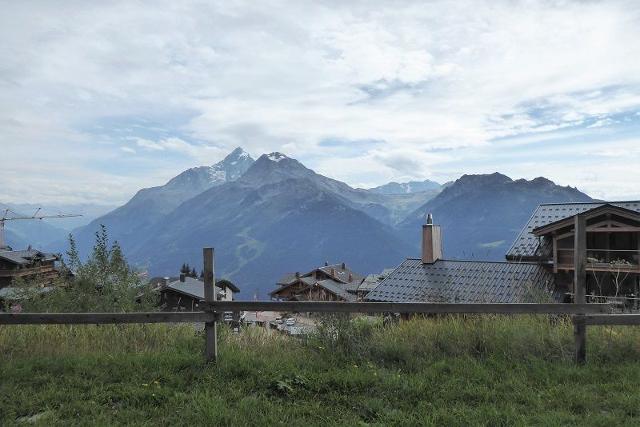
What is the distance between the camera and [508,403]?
189 inches

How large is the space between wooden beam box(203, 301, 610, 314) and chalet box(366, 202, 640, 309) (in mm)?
14228

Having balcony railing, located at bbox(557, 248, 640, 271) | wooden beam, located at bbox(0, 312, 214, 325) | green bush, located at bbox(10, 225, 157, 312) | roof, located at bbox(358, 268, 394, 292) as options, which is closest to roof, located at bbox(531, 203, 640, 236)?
balcony railing, located at bbox(557, 248, 640, 271)

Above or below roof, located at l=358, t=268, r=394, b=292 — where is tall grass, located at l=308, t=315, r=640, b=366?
above

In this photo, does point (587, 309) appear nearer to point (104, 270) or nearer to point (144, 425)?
point (144, 425)

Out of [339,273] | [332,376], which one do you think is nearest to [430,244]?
[332,376]

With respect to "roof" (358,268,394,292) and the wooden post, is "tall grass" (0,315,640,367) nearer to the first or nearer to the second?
the wooden post

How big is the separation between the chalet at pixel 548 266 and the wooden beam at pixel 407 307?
1423 centimetres

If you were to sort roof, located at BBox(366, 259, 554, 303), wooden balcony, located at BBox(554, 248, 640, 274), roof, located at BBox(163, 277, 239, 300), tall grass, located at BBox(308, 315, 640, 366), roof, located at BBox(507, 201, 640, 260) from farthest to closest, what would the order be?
roof, located at BBox(163, 277, 239, 300) → roof, located at BBox(507, 201, 640, 260) → wooden balcony, located at BBox(554, 248, 640, 274) → roof, located at BBox(366, 259, 554, 303) → tall grass, located at BBox(308, 315, 640, 366)

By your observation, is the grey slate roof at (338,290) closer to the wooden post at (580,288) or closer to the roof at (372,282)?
the roof at (372,282)

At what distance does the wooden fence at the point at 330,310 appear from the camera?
6.00 meters

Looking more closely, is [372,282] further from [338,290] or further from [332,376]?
[332,376]

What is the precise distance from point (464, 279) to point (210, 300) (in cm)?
1758

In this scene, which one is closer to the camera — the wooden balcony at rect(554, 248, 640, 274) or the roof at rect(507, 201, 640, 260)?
the wooden balcony at rect(554, 248, 640, 274)

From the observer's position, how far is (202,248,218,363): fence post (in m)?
6.05
